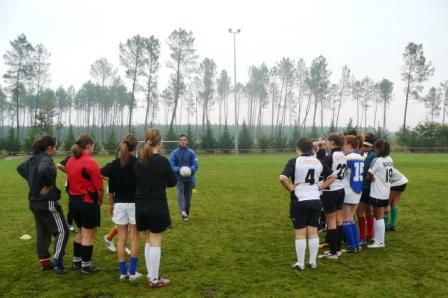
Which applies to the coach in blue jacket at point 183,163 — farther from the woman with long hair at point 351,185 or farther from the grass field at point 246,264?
the woman with long hair at point 351,185

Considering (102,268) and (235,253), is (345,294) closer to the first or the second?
(235,253)

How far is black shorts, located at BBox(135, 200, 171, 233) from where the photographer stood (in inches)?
210

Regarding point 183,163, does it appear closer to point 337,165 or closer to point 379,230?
point 337,165

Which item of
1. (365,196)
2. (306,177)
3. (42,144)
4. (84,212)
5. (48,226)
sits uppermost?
(42,144)

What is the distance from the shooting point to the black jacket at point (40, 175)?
605cm

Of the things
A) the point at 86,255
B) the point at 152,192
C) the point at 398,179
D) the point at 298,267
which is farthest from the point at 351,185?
the point at 86,255

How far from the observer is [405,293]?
5.27 metres

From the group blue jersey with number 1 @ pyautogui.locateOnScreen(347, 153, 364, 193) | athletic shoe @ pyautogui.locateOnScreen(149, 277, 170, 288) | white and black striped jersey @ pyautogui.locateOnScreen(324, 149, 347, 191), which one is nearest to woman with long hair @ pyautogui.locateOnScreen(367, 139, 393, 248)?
blue jersey with number 1 @ pyautogui.locateOnScreen(347, 153, 364, 193)

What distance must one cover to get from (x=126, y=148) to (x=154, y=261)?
1.60m

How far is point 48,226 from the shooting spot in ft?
20.6

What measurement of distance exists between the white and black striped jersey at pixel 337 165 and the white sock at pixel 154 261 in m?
3.14

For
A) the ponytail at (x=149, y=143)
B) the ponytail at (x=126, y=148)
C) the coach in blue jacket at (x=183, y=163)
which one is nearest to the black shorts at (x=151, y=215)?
the ponytail at (x=149, y=143)

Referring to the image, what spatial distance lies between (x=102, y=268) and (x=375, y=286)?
4.15 meters

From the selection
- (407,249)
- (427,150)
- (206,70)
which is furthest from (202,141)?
(407,249)
